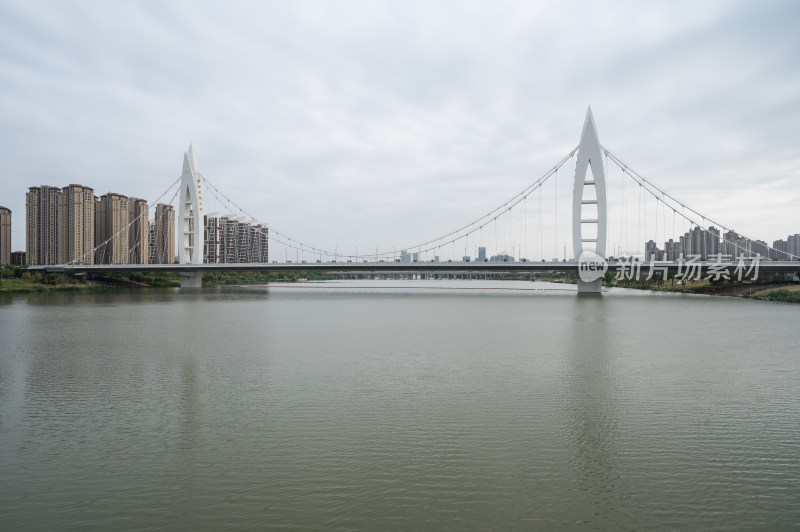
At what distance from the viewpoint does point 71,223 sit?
5962 centimetres

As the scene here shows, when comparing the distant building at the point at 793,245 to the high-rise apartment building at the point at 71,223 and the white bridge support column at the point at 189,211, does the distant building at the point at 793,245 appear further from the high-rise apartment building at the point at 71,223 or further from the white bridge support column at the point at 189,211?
the high-rise apartment building at the point at 71,223

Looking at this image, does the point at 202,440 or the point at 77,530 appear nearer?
the point at 77,530

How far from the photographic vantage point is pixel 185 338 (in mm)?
14672

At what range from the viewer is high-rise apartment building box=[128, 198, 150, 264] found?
65562 mm

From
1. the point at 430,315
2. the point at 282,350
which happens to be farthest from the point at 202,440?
the point at 430,315

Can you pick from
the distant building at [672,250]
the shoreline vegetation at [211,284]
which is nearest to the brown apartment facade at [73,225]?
the shoreline vegetation at [211,284]

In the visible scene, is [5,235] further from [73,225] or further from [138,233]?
[138,233]

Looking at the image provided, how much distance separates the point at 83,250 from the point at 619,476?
6931 cm

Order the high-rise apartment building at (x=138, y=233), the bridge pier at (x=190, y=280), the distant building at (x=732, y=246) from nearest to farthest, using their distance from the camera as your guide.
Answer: the distant building at (x=732, y=246)
the bridge pier at (x=190, y=280)
the high-rise apartment building at (x=138, y=233)

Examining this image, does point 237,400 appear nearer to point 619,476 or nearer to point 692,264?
point 619,476

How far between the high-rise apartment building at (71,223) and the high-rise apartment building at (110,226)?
2.52 meters

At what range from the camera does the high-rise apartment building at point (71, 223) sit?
196ft

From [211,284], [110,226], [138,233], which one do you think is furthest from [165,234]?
[211,284]

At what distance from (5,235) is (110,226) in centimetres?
1427
